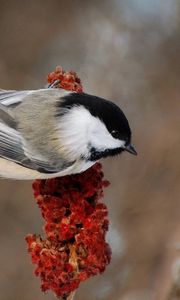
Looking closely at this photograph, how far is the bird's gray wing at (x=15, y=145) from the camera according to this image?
1.14 meters

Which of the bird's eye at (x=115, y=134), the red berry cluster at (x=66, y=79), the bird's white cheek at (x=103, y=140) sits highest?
the red berry cluster at (x=66, y=79)

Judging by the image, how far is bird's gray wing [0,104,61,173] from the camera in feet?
3.74

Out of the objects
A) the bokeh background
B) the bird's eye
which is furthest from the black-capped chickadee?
the bokeh background

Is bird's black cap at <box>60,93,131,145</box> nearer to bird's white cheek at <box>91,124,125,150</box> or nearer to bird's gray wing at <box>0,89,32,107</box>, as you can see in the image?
bird's white cheek at <box>91,124,125,150</box>

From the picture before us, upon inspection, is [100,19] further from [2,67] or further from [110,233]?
[110,233]

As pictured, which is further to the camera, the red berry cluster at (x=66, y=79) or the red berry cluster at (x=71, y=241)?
the red berry cluster at (x=66, y=79)

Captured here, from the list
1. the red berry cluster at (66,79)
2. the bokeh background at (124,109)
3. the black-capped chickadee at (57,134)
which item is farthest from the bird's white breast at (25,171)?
the bokeh background at (124,109)

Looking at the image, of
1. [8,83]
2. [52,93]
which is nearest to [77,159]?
[52,93]

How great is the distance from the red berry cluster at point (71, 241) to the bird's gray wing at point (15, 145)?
0.06m

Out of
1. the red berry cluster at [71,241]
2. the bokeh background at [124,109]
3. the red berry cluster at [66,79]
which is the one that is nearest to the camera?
the red berry cluster at [71,241]

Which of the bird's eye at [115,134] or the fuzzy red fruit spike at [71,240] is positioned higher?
the bird's eye at [115,134]

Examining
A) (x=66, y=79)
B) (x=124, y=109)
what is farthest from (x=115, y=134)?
(x=124, y=109)

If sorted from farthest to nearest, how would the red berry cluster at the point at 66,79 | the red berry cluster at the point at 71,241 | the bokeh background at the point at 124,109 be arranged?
1. the bokeh background at the point at 124,109
2. the red berry cluster at the point at 66,79
3. the red berry cluster at the point at 71,241

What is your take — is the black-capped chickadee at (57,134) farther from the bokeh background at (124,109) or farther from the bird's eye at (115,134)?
the bokeh background at (124,109)
